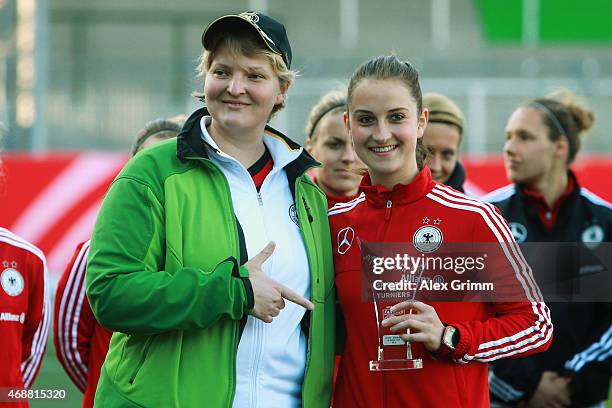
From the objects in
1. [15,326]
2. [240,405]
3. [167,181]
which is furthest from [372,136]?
[15,326]

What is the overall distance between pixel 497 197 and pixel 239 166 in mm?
2194

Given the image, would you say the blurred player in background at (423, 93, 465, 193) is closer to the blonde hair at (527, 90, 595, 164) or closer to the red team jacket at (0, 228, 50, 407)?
the blonde hair at (527, 90, 595, 164)

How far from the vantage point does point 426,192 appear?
3.14 meters

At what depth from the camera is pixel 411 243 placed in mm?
3051

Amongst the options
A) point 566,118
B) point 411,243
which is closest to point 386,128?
point 411,243

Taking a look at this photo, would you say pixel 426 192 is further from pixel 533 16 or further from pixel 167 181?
pixel 533 16

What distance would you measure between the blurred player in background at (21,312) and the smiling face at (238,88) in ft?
3.49

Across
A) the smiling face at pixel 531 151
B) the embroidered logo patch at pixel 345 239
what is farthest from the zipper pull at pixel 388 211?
the smiling face at pixel 531 151

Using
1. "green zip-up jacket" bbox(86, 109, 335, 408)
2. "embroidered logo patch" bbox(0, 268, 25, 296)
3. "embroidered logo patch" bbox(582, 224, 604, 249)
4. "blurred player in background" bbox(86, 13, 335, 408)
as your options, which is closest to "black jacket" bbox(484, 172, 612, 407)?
"embroidered logo patch" bbox(582, 224, 604, 249)

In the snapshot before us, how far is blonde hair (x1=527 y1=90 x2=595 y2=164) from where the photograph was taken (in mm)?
4828

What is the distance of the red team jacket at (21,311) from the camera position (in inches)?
134

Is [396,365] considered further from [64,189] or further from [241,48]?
[64,189]

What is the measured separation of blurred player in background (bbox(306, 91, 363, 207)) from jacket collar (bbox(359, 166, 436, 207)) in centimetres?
131

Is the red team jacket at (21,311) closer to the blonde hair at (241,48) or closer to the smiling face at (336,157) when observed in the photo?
the blonde hair at (241,48)
